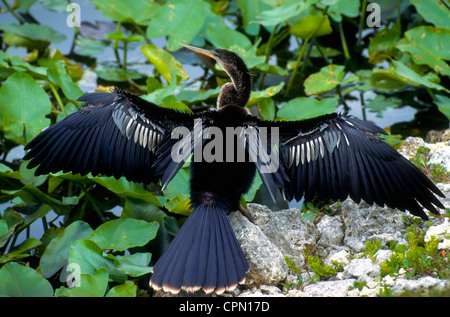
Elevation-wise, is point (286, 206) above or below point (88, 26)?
below

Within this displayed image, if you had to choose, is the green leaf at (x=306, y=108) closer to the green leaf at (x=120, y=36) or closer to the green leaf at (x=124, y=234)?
the green leaf at (x=120, y=36)

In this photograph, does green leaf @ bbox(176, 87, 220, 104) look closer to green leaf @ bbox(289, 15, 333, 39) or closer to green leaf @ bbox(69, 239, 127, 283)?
green leaf @ bbox(289, 15, 333, 39)

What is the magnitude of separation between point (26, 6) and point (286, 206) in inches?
148

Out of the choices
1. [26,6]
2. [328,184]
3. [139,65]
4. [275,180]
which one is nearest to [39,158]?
[275,180]

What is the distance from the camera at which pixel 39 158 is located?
2.82 m

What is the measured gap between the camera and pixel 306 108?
12.9 feet

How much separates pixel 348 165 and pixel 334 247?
0.41 metres

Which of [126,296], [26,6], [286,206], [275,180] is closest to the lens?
[126,296]

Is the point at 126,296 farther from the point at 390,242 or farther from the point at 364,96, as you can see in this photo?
the point at 364,96

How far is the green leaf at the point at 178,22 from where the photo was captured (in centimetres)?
→ 437

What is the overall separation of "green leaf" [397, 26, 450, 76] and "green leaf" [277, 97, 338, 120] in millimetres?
783

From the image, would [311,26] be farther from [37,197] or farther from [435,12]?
[37,197]

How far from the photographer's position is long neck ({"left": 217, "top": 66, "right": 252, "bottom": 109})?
3.04m

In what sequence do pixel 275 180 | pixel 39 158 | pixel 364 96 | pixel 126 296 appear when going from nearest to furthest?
pixel 126 296, pixel 275 180, pixel 39 158, pixel 364 96
